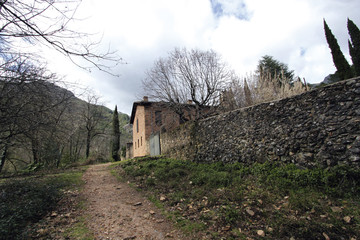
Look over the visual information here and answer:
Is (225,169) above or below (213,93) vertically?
below

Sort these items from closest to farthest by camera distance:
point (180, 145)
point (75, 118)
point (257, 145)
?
point (257, 145) < point (75, 118) < point (180, 145)

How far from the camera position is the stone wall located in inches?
153

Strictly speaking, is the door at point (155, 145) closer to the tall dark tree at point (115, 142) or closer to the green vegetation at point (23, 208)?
the green vegetation at point (23, 208)

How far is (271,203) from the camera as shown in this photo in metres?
3.64

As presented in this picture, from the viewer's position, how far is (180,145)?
1047 centimetres

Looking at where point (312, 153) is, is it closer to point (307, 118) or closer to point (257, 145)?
point (307, 118)

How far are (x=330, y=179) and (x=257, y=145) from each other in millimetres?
2171

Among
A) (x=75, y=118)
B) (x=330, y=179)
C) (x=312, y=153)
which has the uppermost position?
(x=75, y=118)

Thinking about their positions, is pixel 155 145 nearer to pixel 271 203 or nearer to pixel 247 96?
pixel 247 96

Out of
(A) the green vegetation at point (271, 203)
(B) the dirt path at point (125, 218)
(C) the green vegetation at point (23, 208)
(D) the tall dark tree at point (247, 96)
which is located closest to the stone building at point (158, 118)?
(D) the tall dark tree at point (247, 96)

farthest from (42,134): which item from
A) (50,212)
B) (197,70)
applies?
(197,70)

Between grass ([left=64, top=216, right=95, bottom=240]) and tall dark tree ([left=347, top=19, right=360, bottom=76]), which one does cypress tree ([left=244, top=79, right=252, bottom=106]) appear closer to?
grass ([left=64, top=216, right=95, bottom=240])

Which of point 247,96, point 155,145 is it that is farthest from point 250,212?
point 155,145

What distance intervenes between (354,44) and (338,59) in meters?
2.01
